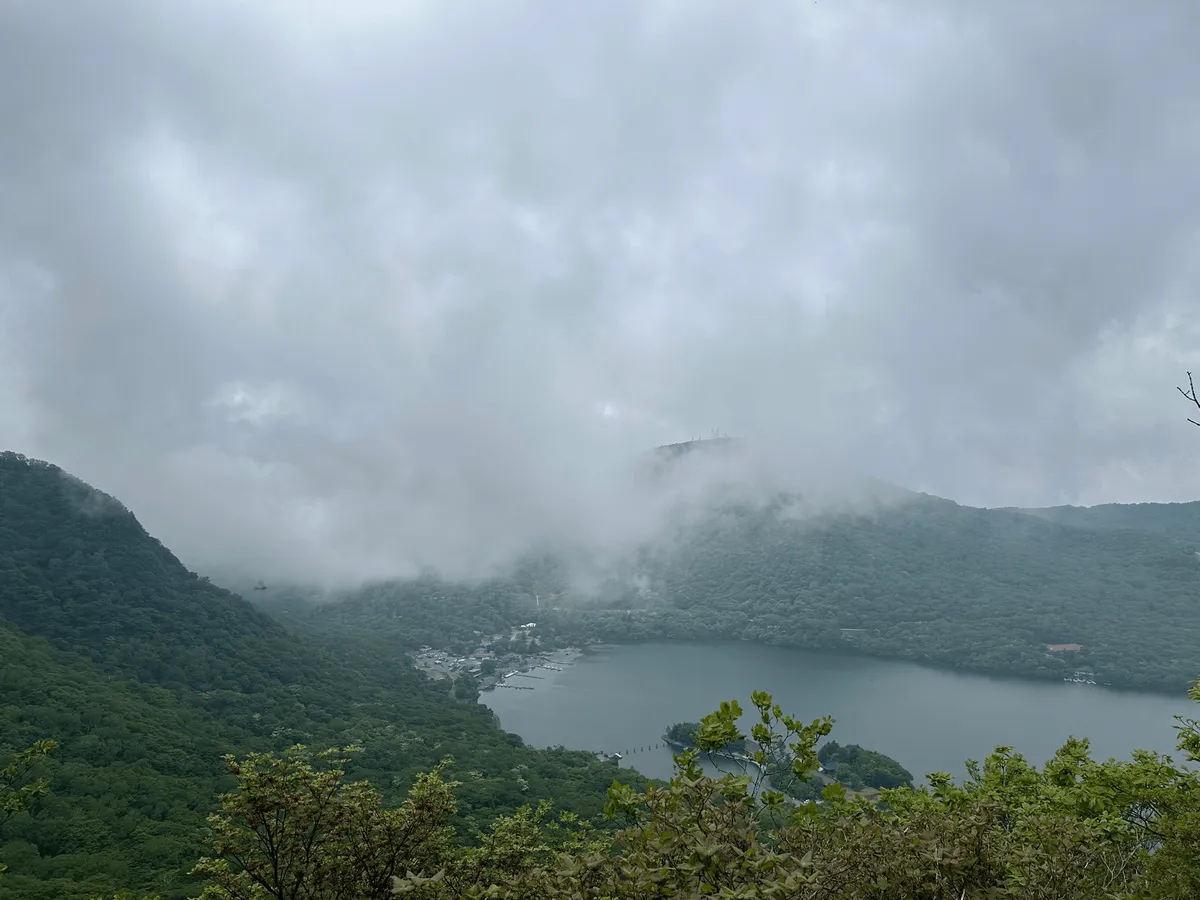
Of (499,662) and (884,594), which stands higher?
(884,594)

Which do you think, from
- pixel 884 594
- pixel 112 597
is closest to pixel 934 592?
pixel 884 594

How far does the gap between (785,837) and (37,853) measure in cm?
3070

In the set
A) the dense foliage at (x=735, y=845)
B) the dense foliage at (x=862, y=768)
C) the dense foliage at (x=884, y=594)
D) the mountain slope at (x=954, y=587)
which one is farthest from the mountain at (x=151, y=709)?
the mountain slope at (x=954, y=587)

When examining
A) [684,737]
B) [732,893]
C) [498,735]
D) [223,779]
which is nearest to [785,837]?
[732,893]

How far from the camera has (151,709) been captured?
40.8 metres

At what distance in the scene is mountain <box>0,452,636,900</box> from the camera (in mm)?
25547

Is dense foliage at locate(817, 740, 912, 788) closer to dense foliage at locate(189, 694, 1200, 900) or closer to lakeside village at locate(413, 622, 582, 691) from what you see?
dense foliage at locate(189, 694, 1200, 900)

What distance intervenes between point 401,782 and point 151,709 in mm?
19078

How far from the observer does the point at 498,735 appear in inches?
2205

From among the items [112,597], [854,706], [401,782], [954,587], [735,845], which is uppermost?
[735,845]

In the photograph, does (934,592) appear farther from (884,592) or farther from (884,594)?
(884,594)

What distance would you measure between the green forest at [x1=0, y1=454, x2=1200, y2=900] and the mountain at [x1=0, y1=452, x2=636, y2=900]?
193mm

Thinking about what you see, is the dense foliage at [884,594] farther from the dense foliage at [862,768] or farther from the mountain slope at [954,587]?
the dense foliage at [862,768]

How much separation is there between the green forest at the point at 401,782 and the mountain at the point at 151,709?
193 mm
